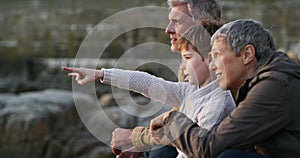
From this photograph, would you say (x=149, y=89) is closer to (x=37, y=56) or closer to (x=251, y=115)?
(x=251, y=115)

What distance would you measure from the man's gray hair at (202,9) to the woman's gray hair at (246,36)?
457 millimetres

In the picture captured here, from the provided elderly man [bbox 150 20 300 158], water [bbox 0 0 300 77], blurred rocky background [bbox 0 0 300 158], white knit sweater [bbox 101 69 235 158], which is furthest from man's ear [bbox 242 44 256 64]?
water [bbox 0 0 300 77]

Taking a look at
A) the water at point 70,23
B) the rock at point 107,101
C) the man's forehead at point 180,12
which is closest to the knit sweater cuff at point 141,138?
the man's forehead at point 180,12

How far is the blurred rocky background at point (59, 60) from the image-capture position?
4.23 metres

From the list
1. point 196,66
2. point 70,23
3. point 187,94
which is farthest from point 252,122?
point 70,23

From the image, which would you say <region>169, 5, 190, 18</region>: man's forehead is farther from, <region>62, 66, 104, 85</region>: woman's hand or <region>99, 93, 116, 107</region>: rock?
<region>99, 93, 116, 107</region>: rock

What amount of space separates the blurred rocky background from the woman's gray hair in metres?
1.36

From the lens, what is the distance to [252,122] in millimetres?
1310

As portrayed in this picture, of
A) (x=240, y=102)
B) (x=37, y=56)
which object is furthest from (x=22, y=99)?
(x=37, y=56)

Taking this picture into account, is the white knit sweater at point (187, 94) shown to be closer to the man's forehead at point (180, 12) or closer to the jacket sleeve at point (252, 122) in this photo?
the jacket sleeve at point (252, 122)

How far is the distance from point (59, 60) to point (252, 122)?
7905mm

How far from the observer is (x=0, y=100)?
443cm

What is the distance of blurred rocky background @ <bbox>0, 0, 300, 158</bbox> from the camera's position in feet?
13.9

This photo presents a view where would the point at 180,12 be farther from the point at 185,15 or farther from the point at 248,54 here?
the point at 248,54
